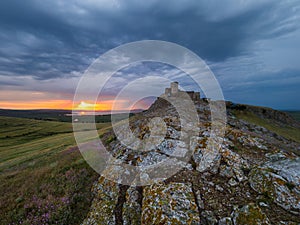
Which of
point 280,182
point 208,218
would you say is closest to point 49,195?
point 208,218

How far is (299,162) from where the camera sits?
30.9 ft

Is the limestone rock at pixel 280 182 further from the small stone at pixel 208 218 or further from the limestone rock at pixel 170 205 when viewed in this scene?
the limestone rock at pixel 170 205

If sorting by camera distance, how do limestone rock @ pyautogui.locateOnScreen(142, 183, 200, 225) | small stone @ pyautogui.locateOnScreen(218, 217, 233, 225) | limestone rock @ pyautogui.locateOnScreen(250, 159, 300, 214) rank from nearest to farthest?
small stone @ pyautogui.locateOnScreen(218, 217, 233, 225) < limestone rock @ pyautogui.locateOnScreen(142, 183, 200, 225) < limestone rock @ pyautogui.locateOnScreen(250, 159, 300, 214)

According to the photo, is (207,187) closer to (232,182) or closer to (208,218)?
(232,182)

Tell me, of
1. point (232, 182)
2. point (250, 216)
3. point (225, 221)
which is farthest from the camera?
point (232, 182)

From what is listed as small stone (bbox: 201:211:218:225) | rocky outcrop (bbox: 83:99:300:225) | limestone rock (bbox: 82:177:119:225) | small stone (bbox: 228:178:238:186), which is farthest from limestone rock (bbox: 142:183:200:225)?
small stone (bbox: 228:178:238:186)

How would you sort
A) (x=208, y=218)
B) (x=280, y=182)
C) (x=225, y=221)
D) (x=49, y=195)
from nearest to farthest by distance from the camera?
(x=225, y=221) < (x=208, y=218) < (x=280, y=182) < (x=49, y=195)

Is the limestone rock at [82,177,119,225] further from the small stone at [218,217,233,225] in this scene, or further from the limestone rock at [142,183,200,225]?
the small stone at [218,217,233,225]

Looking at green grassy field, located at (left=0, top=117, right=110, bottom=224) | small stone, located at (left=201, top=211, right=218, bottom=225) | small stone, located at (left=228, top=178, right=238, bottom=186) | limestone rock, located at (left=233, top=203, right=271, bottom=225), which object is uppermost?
small stone, located at (left=228, top=178, right=238, bottom=186)

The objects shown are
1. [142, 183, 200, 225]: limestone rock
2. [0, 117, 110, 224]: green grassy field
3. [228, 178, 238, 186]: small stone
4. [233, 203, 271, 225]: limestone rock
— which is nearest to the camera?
[233, 203, 271, 225]: limestone rock

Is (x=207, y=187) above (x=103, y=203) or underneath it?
above

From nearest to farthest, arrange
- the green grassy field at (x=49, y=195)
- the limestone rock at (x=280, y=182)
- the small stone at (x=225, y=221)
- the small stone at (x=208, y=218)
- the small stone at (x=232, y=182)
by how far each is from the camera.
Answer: the small stone at (x=225, y=221)
the small stone at (x=208, y=218)
the limestone rock at (x=280, y=182)
the small stone at (x=232, y=182)
the green grassy field at (x=49, y=195)

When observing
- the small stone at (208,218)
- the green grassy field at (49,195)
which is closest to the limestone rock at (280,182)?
the small stone at (208,218)

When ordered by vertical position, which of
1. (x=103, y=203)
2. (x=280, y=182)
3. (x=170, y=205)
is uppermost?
(x=280, y=182)
